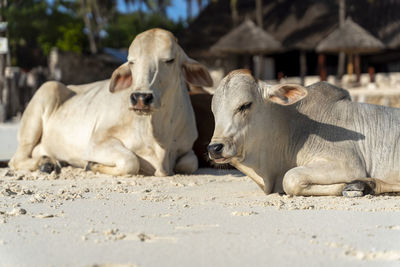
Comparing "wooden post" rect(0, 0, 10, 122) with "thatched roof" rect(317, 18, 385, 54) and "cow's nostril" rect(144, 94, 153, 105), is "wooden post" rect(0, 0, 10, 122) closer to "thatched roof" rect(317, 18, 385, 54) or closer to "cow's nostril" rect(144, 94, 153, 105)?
"thatched roof" rect(317, 18, 385, 54)

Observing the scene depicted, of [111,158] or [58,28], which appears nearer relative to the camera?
[111,158]

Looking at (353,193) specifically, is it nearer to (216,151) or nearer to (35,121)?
(216,151)

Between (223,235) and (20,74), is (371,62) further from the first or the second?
(223,235)

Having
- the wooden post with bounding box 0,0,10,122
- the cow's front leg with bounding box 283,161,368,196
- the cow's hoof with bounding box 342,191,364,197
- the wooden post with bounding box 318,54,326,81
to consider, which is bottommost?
the wooden post with bounding box 318,54,326,81

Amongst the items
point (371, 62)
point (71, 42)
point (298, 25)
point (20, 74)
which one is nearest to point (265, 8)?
point (298, 25)

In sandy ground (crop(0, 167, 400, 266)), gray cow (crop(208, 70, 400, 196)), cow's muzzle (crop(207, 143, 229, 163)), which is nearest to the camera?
sandy ground (crop(0, 167, 400, 266))

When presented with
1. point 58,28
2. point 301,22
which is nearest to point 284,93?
point 301,22

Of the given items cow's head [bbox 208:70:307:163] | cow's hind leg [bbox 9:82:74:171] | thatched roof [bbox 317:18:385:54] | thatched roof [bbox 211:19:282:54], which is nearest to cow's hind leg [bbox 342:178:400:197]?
cow's head [bbox 208:70:307:163]

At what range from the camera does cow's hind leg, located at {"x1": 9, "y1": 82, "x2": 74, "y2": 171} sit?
29.6ft

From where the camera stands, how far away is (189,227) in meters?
4.62

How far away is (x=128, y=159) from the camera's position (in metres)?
7.74

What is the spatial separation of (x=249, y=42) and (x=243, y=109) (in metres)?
25.5

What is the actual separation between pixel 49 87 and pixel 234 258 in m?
6.14

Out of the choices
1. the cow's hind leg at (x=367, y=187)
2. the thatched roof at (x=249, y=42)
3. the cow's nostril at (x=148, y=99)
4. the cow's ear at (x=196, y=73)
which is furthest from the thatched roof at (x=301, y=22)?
the cow's hind leg at (x=367, y=187)
